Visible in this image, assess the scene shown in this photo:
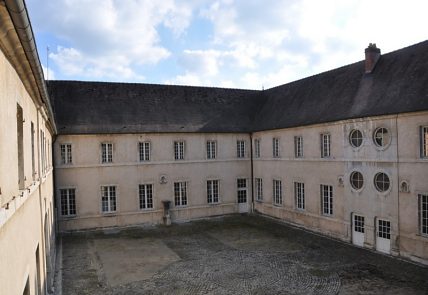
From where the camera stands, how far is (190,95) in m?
28.3

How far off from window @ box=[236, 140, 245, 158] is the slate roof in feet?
3.28

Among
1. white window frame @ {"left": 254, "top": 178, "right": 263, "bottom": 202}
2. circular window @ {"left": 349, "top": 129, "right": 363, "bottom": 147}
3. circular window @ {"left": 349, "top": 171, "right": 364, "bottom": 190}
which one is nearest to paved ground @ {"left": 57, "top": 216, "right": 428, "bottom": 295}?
circular window @ {"left": 349, "top": 171, "right": 364, "bottom": 190}

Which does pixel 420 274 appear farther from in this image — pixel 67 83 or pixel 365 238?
pixel 67 83

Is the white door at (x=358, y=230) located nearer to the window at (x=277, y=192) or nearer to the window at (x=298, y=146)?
the window at (x=298, y=146)

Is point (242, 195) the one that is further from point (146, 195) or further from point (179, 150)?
point (146, 195)

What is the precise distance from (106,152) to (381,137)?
53.3 ft

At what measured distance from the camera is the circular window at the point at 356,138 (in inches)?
718

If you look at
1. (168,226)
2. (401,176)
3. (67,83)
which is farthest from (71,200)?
(401,176)

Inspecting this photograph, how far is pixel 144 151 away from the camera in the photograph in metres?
24.6

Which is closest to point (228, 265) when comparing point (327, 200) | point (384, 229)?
point (384, 229)

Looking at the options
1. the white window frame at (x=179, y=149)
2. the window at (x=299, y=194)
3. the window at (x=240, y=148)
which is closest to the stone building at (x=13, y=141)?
the window at (x=299, y=194)

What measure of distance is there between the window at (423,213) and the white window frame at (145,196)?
1590cm

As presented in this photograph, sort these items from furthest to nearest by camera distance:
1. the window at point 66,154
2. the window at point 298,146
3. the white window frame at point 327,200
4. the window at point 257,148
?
1. the window at point 257,148
2. the window at point 66,154
3. the window at point 298,146
4. the white window frame at point 327,200

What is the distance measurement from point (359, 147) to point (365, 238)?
4453 millimetres
